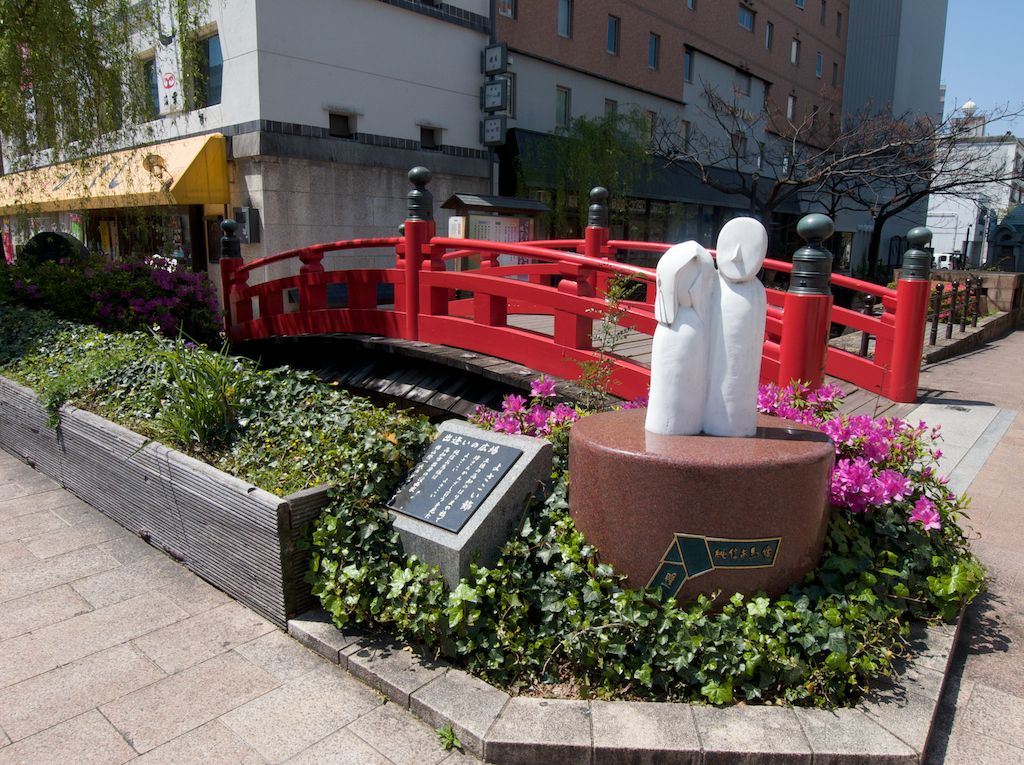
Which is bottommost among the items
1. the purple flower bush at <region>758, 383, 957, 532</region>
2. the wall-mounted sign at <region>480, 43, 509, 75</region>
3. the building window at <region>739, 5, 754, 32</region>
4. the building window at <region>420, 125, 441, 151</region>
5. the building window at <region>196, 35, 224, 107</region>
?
the purple flower bush at <region>758, 383, 957, 532</region>

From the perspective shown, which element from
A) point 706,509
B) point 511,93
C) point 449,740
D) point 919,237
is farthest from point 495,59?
point 449,740

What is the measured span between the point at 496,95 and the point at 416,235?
958cm

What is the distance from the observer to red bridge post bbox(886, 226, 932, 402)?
21.7 ft

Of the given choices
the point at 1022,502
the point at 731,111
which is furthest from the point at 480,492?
the point at 731,111

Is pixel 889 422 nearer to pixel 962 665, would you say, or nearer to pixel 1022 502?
pixel 962 665

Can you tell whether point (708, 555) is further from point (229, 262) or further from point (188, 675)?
point (229, 262)

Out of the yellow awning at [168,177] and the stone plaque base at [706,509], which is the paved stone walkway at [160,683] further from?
the yellow awning at [168,177]

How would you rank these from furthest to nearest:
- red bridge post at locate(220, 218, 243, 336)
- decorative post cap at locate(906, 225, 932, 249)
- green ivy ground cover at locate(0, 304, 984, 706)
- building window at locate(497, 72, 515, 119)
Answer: building window at locate(497, 72, 515, 119) < red bridge post at locate(220, 218, 243, 336) < decorative post cap at locate(906, 225, 932, 249) < green ivy ground cover at locate(0, 304, 984, 706)

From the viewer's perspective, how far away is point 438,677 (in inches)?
123

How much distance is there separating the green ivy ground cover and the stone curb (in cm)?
9

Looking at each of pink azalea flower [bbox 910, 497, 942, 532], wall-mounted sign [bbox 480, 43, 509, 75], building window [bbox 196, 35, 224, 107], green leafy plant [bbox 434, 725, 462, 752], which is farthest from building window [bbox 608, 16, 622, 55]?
green leafy plant [bbox 434, 725, 462, 752]

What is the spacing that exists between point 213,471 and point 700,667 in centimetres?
265

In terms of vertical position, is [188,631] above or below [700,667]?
below

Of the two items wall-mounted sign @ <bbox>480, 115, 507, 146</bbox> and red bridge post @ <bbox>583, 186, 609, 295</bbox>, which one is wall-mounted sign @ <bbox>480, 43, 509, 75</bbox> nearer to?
wall-mounted sign @ <bbox>480, 115, 507, 146</bbox>
